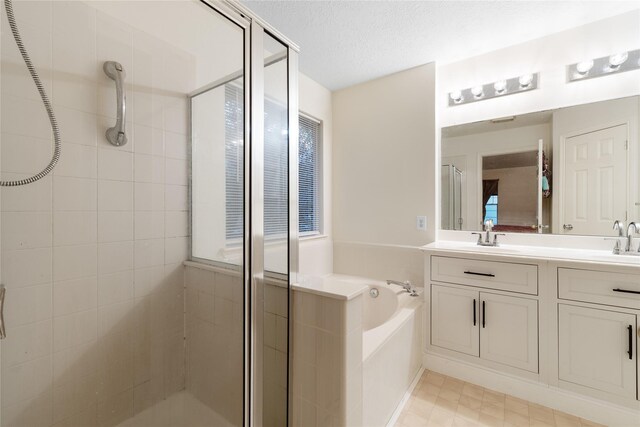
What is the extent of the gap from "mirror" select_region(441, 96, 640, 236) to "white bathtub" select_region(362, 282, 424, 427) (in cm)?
82

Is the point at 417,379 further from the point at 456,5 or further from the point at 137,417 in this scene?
the point at 456,5

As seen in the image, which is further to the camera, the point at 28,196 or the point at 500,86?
the point at 500,86

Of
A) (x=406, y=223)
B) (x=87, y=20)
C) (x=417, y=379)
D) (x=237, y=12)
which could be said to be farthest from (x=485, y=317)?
(x=87, y=20)

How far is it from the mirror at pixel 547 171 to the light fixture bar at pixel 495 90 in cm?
20

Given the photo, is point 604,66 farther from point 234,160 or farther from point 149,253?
point 149,253

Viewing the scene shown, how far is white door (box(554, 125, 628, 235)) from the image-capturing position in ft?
5.81

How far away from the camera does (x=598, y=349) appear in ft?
4.91

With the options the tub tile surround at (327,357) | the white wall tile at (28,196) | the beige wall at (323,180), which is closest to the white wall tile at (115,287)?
the white wall tile at (28,196)

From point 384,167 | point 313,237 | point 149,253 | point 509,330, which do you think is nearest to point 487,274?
point 509,330

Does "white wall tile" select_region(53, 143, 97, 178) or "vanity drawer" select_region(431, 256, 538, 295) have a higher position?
"white wall tile" select_region(53, 143, 97, 178)

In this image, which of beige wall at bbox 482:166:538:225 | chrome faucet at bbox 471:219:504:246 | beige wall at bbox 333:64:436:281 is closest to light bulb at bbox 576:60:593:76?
beige wall at bbox 482:166:538:225

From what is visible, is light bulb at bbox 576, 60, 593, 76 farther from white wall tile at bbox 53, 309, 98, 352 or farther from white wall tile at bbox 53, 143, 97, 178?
white wall tile at bbox 53, 309, 98, 352

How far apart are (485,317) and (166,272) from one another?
193cm

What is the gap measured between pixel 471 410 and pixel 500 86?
225 centimetres
